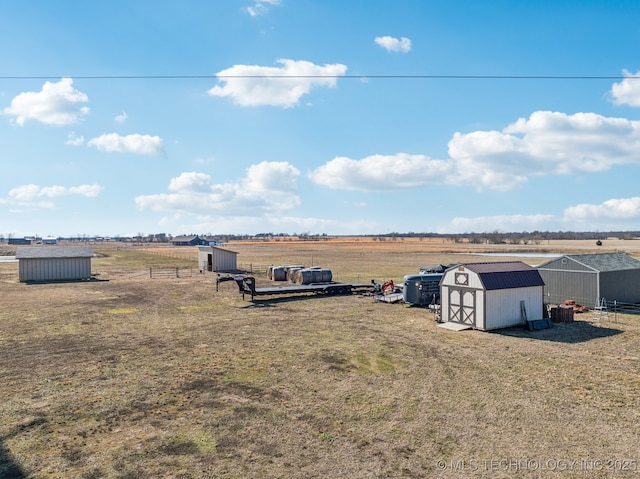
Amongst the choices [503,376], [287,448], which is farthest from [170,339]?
[503,376]

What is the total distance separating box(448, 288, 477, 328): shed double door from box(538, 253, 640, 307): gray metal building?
36.8 feet

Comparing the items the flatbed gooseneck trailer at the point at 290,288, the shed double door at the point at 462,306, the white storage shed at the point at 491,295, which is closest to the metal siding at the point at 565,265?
the white storage shed at the point at 491,295

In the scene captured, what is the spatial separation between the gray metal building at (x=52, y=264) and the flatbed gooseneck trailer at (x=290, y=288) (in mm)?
23334

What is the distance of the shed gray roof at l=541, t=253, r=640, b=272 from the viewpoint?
3241cm

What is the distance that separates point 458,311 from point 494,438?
1567cm

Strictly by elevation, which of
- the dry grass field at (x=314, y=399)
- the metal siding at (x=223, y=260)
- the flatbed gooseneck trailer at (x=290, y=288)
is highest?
the metal siding at (x=223, y=260)

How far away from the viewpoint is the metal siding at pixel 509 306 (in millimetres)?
25797

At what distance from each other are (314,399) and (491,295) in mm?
15036

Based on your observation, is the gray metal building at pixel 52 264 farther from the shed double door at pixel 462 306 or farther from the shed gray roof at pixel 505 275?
the shed gray roof at pixel 505 275

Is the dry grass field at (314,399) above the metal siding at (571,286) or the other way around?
the other way around

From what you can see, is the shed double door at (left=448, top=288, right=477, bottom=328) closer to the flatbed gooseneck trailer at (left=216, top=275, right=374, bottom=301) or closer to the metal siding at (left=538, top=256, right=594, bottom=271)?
the metal siding at (left=538, top=256, right=594, bottom=271)

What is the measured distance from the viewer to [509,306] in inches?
1043

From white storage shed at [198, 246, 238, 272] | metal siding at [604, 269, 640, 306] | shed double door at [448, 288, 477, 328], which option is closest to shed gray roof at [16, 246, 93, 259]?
white storage shed at [198, 246, 238, 272]

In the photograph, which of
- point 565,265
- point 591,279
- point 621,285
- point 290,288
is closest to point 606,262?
point 621,285
